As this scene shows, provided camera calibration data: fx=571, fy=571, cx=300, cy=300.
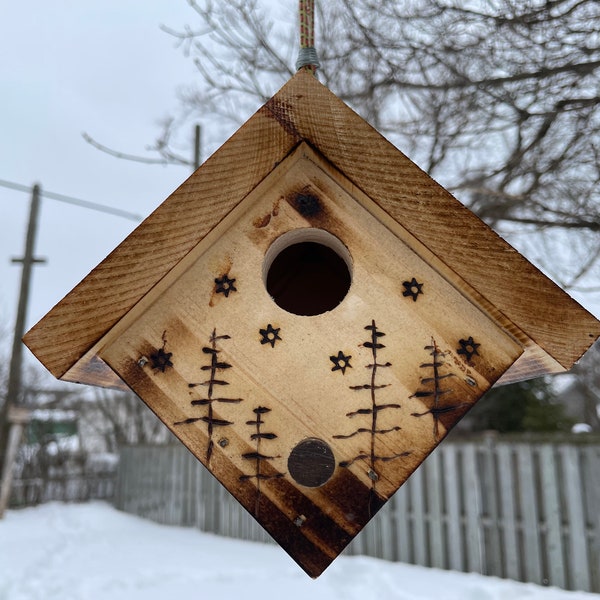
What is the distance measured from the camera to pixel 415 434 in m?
1.21

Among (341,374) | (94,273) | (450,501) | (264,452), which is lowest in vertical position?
(450,501)

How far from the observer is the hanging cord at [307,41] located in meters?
1.32

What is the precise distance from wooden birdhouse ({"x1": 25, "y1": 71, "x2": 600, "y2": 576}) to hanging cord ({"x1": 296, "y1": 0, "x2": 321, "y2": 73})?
5.7 inches

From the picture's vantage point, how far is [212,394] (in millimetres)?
1238

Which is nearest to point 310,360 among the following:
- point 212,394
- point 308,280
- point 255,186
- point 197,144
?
Result: point 212,394

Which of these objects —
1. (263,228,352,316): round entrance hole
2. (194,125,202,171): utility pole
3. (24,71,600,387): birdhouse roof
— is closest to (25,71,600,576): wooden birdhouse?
(24,71,600,387): birdhouse roof

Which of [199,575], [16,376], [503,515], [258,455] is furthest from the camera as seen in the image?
[16,376]

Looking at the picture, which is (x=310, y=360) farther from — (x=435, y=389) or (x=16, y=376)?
(x=16, y=376)

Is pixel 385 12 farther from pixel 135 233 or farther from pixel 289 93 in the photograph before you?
pixel 135 233

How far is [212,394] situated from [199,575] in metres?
4.60

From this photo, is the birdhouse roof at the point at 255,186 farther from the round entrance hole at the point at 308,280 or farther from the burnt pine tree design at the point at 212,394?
the round entrance hole at the point at 308,280

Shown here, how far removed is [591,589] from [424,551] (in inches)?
63.5

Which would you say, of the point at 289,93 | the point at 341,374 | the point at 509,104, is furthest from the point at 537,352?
the point at 509,104

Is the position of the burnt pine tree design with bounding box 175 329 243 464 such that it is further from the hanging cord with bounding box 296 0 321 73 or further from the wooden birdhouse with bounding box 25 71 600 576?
the hanging cord with bounding box 296 0 321 73
